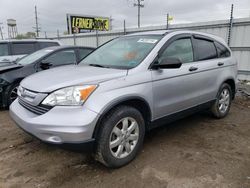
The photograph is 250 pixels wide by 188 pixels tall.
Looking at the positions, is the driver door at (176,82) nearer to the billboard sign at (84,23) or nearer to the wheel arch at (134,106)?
the wheel arch at (134,106)

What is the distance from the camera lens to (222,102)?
444 centimetres

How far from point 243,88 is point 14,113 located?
644cm

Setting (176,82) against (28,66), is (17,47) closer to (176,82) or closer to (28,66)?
(28,66)

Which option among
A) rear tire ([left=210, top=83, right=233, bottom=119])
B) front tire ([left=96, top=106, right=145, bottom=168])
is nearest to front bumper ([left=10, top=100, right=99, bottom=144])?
front tire ([left=96, top=106, right=145, bottom=168])

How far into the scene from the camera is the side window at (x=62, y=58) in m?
5.50

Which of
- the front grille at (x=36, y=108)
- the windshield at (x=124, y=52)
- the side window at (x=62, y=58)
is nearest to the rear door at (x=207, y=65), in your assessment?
the windshield at (x=124, y=52)

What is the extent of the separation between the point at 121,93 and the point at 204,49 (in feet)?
7.20

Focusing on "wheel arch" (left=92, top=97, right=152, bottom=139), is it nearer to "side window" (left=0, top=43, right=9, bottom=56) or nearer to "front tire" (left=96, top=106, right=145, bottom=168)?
"front tire" (left=96, top=106, right=145, bottom=168)

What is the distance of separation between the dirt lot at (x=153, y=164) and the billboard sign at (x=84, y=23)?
74.8 ft

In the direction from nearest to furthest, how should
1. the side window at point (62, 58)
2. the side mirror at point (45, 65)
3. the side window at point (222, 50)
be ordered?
1. the side window at point (222, 50)
2. the side mirror at point (45, 65)
3. the side window at point (62, 58)

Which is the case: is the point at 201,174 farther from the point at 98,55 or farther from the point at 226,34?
the point at 226,34

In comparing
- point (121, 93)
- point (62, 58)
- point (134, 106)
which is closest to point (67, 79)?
point (121, 93)

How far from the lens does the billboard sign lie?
2549 centimetres

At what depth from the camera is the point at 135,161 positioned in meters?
2.87
